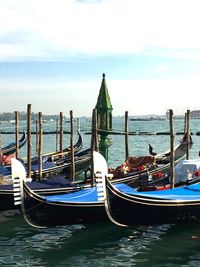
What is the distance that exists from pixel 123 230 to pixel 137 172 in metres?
3.54

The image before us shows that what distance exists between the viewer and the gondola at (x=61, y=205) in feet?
28.0

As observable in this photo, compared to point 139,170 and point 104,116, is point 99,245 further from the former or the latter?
point 104,116

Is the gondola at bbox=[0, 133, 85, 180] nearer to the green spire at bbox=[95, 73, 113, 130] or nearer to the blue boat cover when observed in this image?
the green spire at bbox=[95, 73, 113, 130]

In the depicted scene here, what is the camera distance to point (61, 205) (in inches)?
350

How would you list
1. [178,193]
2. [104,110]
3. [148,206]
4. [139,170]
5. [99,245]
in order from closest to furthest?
1. [99,245]
2. [148,206]
3. [178,193]
4. [139,170]
5. [104,110]

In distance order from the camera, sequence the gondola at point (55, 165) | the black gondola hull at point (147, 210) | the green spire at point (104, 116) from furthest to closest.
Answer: the green spire at point (104, 116) → the gondola at point (55, 165) → the black gondola hull at point (147, 210)

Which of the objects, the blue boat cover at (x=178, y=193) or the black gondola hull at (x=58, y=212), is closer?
the black gondola hull at (x=58, y=212)

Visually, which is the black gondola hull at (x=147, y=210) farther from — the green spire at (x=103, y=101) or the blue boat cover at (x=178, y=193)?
the green spire at (x=103, y=101)

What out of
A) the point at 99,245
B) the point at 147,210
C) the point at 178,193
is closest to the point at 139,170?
the point at 178,193

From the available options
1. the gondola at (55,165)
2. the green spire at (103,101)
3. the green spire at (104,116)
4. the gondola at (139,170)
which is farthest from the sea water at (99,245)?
the green spire at (103,101)

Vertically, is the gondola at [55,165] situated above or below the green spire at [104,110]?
Answer: below

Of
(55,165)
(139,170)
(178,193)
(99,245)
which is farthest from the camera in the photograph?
(55,165)

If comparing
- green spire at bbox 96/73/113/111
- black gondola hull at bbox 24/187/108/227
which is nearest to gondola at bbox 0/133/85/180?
green spire at bbox 96/73/113/111

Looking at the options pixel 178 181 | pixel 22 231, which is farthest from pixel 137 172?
pixel 22 231
